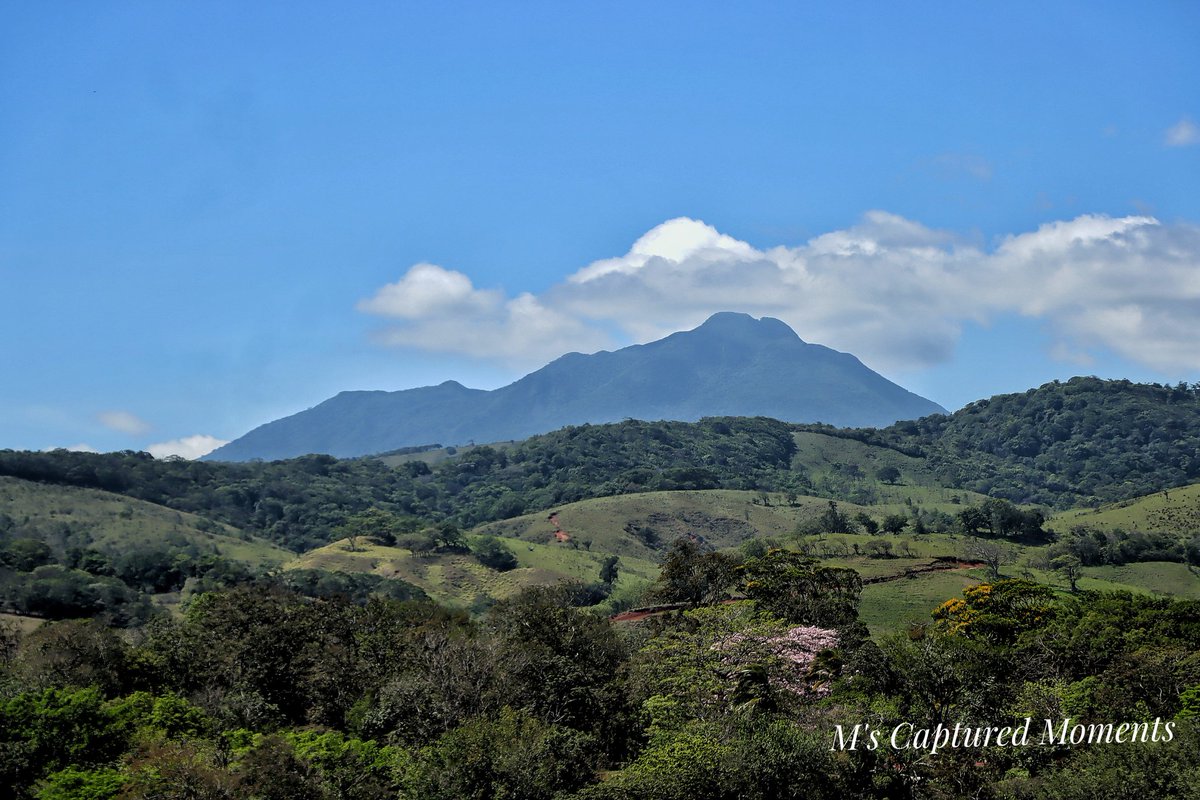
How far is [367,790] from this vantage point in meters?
32.6

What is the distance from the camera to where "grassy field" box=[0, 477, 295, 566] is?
125625 millimetres

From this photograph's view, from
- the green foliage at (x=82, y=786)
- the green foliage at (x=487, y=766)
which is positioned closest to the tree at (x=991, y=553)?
the green foliage at (x=487, y=766)

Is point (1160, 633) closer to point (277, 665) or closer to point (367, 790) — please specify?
point (367, 790)

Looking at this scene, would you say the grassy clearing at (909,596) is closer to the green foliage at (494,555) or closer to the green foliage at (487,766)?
the green foliage at (487,766)

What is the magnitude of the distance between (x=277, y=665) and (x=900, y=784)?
33417 millimetres

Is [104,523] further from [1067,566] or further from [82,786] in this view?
[1067,566]

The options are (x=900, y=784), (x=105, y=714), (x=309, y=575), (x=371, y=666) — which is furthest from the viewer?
(x=309, y=575)

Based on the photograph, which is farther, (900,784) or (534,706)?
(534,706)

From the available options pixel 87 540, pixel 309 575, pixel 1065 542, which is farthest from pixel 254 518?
pixel 1065 542

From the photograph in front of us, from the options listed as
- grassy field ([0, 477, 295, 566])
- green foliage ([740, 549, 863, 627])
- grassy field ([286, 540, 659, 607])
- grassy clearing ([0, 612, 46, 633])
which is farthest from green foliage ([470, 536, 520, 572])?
green foliage ([740, 549, 863, 627])

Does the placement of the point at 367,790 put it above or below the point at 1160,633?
below

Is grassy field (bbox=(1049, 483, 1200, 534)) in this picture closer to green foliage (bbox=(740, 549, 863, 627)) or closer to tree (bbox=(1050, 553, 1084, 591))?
tree (bbox=(1050, 553, 1084, 591))

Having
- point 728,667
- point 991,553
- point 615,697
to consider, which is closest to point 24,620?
point 615,697

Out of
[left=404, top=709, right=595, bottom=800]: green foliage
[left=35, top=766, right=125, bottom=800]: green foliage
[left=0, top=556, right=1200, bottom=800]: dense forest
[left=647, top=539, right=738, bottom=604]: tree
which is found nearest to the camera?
[left=0, top=556, right=1200, bottom=800]: dense forest
